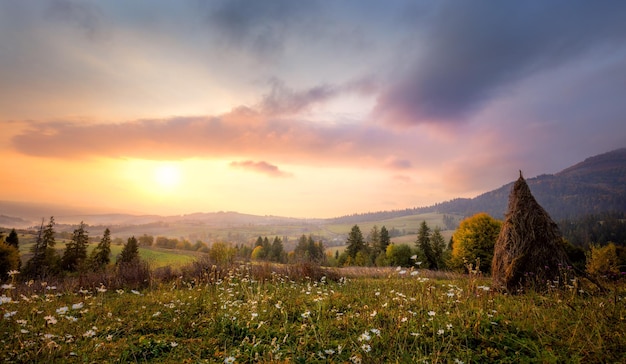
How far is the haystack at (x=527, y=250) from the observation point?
28.0 ft

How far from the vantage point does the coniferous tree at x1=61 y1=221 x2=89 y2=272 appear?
3972cm

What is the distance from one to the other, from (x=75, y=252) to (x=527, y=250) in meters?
52.4

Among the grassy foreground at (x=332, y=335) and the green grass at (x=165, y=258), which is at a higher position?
the grassy foreground at (x=332, y=335)

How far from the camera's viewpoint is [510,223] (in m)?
9.37

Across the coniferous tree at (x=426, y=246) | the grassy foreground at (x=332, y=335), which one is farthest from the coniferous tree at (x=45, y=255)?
the coniferous tree at (x=426, y=246)

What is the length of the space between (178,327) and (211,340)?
118cm

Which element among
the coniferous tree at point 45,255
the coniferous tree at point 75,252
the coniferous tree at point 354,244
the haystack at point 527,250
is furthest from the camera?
the coniferous tree at point 354,244

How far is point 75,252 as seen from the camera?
4012cm

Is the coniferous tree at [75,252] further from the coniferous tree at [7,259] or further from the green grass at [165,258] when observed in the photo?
the green grass at [165,258]

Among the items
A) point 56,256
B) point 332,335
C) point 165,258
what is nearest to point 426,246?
point 165,258

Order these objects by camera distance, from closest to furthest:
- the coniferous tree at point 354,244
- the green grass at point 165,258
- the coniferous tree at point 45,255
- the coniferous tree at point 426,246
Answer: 1. the green grass at point 165,258
2. the coniferous tree at point 45,255
3. the coniferous tree at point 426,246
4. the coniferous tree at point 354,244

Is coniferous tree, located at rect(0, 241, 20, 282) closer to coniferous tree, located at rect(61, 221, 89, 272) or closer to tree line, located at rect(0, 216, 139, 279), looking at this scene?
tree line, located at rect(0, 216, 139, 279)

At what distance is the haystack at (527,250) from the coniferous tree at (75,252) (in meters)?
49.5

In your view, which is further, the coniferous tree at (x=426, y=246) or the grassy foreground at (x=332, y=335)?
the coniferous tree at (x=426, y=246)
